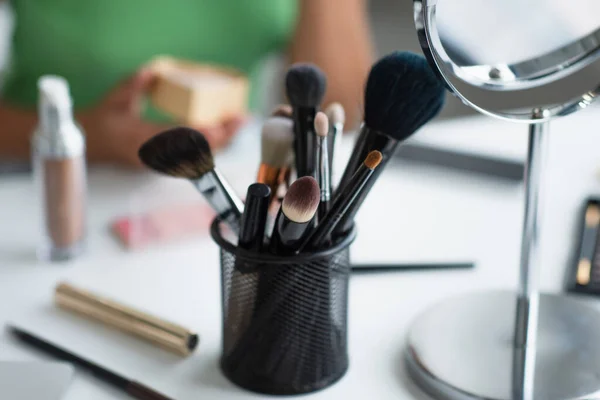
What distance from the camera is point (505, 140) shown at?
2.67ft

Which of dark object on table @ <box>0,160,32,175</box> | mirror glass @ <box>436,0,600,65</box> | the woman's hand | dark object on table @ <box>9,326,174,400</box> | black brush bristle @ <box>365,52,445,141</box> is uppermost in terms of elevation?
mirror glass @ <box>436,0,600,65</box>

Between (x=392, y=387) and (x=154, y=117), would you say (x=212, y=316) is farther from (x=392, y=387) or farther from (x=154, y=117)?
(x=154, y=117)

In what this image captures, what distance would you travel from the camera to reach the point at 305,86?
447mm

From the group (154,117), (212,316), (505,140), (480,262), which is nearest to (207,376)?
(212,316)

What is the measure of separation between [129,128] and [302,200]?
1.40ft

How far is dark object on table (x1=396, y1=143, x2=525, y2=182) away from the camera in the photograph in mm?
719

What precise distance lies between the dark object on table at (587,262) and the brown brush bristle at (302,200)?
24 centimetres

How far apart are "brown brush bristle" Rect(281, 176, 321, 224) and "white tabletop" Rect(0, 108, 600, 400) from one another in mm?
113

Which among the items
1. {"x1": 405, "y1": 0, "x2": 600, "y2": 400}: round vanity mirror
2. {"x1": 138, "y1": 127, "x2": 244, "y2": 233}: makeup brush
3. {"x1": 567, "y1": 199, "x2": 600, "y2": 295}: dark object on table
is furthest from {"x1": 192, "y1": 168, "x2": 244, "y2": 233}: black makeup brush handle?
{"x1": 567, "y1": 199, "x2": 600, "y2": 295}: dark object on table

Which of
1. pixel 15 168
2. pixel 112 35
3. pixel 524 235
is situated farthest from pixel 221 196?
pixel 112 35

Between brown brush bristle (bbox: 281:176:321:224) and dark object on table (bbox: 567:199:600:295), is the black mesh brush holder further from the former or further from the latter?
dark object on table (bbox: 567:199:600:295)

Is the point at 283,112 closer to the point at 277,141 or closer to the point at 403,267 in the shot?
the point at 277,141

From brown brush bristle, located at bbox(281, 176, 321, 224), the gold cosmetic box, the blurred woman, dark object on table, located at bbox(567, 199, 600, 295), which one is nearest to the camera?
brown brush bristle, located at bbox(281, 176, 321, 224)

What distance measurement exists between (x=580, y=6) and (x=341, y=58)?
617mm
